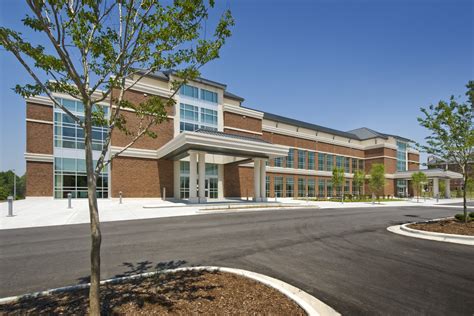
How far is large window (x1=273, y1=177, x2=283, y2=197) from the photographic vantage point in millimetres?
40956

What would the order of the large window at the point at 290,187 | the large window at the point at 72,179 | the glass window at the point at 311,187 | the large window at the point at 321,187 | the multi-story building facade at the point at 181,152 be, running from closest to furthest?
the multi-story building facade at the point at 181,152 < the large window at the point at 72,179 < the large window at the point at 290,187 < the glass window at the point at 311,187 < the large window at the point at 321,187

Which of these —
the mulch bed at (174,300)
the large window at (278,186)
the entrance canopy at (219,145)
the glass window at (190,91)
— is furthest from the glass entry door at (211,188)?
the mulch bed at (174,300)

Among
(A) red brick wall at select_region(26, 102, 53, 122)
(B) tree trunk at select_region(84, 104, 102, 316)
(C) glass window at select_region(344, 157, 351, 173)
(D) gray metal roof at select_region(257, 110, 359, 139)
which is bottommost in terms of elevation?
(B) tree trunk at select_region(84, 104, 102, 316)

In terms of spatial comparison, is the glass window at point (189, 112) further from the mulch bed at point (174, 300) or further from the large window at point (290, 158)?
the mulch bed at point (174, 300)

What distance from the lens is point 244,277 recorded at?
5047 mm

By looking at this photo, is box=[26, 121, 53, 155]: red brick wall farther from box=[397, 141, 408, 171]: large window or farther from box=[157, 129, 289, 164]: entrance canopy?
box=[397, 141, 408, 171]: large window

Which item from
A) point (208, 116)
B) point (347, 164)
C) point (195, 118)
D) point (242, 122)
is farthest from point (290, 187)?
point (195, 118)

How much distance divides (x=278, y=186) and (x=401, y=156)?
122 feet

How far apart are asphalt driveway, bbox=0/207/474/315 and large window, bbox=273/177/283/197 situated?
29.6 metres

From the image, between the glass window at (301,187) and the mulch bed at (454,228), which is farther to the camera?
the glass window at (301,187)

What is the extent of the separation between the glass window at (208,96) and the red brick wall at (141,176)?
10374mm

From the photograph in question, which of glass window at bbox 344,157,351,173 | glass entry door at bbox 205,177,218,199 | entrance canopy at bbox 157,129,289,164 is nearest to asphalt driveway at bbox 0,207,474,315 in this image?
entrance canopy at bbox 157,129,289,164

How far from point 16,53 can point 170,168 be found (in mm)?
27913

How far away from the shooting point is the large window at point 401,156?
187ft
